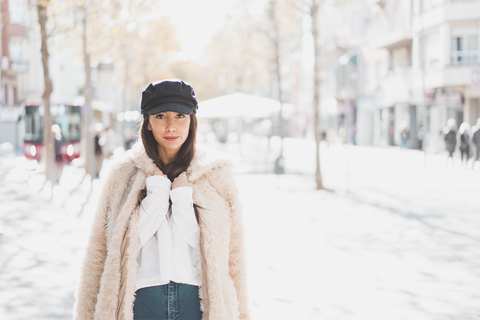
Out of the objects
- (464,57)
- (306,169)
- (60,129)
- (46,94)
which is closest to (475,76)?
(464,57)

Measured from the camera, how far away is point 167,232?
252 cm

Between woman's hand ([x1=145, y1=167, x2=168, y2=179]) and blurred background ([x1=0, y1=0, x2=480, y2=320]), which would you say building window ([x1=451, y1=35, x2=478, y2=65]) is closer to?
blurred background ([x1=0, y1=0, x2=480, y2=320])

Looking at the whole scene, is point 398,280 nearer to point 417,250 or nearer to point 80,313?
point 417,250

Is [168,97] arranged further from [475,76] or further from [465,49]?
[465,49]

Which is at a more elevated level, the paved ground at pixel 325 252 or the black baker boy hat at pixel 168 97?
the black baker boy hat at pixel 168 97

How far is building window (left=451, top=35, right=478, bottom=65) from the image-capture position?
33.3 m

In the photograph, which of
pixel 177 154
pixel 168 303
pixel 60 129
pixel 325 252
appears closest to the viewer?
pixel 168 303

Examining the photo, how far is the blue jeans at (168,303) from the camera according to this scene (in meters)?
2.47

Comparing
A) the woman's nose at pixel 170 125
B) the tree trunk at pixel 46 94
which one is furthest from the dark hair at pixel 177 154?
the tree trunk at pixel 46 94

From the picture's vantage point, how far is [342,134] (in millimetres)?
47438

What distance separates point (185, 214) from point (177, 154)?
1.02 ft

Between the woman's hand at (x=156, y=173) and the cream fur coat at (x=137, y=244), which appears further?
the woman's hand at (x=156, y=173)

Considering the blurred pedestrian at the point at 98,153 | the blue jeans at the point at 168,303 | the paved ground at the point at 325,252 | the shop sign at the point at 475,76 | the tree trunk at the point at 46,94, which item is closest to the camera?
the blue jeans at the point at 168,303

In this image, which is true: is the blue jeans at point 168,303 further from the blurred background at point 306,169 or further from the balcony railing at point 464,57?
the balcony railing at point 464,57
